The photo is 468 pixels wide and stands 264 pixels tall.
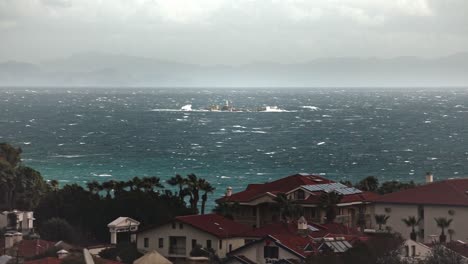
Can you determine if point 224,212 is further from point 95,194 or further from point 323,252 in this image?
point 323,252

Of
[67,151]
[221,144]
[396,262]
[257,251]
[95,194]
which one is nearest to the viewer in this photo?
[396,262]

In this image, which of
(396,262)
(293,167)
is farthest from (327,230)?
(293,167)

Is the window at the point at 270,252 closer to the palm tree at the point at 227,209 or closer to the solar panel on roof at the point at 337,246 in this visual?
the solar panel on roof at the point at 337,246

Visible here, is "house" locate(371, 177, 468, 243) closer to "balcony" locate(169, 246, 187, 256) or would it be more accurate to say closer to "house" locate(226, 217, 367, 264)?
"house" locate(226, 217, 367, 264)

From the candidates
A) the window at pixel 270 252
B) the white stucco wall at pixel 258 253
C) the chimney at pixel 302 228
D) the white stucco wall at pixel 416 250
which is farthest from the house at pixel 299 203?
the white stucco wall at pixel 416 250

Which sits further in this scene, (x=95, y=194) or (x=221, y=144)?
(x=221, y=144)

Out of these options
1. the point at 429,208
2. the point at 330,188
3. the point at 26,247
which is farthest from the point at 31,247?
the point at 330,188

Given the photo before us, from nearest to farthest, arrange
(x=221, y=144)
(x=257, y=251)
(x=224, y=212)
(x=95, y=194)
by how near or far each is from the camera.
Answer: (x=257, y=251) < (x=224, y=212) < (x=95, y=194) < (x=221, y=144)
